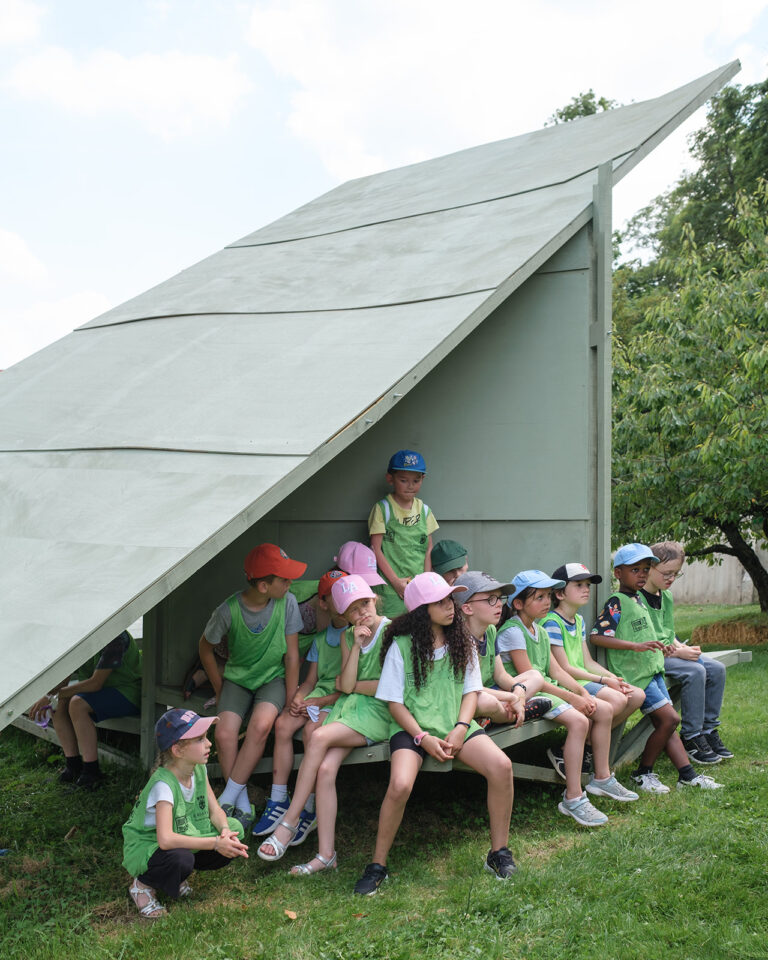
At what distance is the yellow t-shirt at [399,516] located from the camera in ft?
19.2

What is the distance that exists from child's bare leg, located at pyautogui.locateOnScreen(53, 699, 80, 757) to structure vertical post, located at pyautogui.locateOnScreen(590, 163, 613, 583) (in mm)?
3537

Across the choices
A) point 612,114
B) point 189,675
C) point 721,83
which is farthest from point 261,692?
point 612,114

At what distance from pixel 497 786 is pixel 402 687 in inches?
24.5

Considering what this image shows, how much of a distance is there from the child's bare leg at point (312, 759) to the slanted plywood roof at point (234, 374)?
4.25 ft

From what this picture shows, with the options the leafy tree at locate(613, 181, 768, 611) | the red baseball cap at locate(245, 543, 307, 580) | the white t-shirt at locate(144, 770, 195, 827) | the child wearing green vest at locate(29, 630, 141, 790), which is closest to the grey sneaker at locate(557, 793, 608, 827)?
the red baseball cap at locate(245, 543, 307, 580)

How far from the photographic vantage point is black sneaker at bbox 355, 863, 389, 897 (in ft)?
13.6

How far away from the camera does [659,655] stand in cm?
604

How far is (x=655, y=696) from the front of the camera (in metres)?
6.00

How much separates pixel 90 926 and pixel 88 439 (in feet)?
8.19

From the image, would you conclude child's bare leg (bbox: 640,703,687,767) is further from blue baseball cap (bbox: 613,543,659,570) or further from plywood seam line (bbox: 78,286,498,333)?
plywood seam line (bbox: 78,286,498,333)

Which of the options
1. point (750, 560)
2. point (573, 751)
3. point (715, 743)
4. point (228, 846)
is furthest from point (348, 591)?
point (750, 560)

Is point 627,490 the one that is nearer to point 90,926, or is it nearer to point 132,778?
point 132,778

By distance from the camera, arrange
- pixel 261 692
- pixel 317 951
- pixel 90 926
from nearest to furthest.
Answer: pixel 317 951
pixel 90 926
pixel 261 692

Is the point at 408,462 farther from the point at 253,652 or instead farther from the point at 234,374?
the point at 253,652
